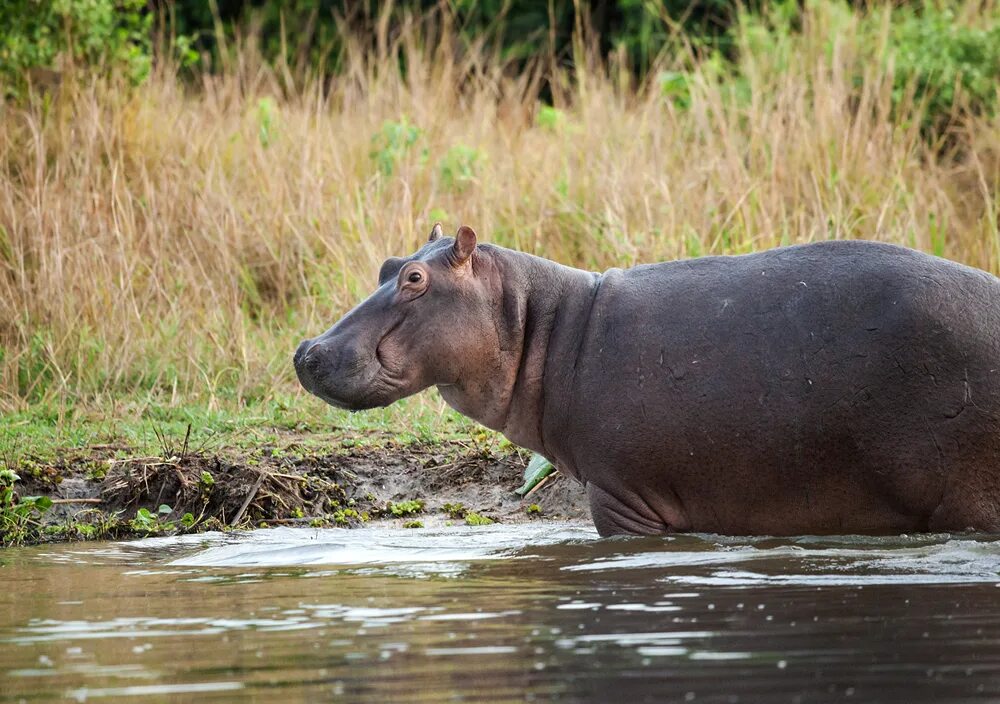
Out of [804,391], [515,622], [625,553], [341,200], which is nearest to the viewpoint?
[515,622]

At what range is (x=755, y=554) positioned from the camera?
4574 millimetres

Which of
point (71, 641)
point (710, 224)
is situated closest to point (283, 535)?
point (71, 641)

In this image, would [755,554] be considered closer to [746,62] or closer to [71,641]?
[71,641]

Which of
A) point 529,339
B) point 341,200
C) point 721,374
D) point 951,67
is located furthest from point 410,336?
Answer: point 951,67

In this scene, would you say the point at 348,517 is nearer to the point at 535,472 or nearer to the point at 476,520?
the point at 476,520

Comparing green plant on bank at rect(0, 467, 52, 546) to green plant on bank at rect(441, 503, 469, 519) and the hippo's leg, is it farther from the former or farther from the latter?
the hippo's leg

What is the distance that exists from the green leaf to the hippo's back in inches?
39.6

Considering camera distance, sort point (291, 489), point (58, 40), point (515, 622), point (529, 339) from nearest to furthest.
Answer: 1. point (515, 622)
2. point (529, 339)
3. point (291, 489)
4. point (58, 40)

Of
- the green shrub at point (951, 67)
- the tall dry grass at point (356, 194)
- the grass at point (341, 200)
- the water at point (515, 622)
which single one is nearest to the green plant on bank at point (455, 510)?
the grass at point (341, 200)

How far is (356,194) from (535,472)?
3606mm

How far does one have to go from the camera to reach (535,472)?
6.23m

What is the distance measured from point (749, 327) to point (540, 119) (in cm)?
652

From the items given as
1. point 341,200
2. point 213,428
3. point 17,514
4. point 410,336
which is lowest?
point 213,428

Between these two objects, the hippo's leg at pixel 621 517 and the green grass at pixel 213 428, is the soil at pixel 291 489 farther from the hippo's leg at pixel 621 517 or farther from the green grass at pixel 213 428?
the hippo's leg at pixel 621 517
